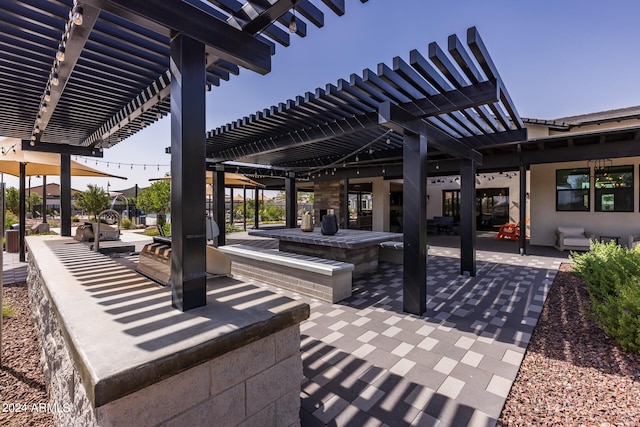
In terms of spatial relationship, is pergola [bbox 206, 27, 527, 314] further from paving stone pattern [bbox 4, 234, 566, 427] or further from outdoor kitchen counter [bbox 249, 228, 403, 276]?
outdoor kitchen counter [bbox 249, 228, 403, 276]

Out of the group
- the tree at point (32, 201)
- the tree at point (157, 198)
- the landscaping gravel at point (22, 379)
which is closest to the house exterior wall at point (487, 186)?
the tree at point (157, 198)

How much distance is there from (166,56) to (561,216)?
→ 10903 millimetres

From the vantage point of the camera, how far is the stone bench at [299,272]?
160 inches

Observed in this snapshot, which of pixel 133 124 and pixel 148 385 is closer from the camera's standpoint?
pixel 148 385

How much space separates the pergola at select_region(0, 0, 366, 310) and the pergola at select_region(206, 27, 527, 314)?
48.1 inches

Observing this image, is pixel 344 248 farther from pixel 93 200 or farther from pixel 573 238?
pixel 93 200

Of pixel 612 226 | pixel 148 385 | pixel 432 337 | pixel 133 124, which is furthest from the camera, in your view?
pixel 612 226

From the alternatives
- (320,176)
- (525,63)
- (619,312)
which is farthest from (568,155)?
(320,176)

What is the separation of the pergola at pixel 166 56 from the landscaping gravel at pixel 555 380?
184 centimetres

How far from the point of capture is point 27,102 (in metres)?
3.34

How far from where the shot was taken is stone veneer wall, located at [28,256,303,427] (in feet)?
3.38

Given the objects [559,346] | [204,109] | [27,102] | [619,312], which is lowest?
[559,346]

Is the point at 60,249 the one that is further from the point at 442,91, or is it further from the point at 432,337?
the point at 442,91

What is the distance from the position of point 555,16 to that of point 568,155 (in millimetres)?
3796
